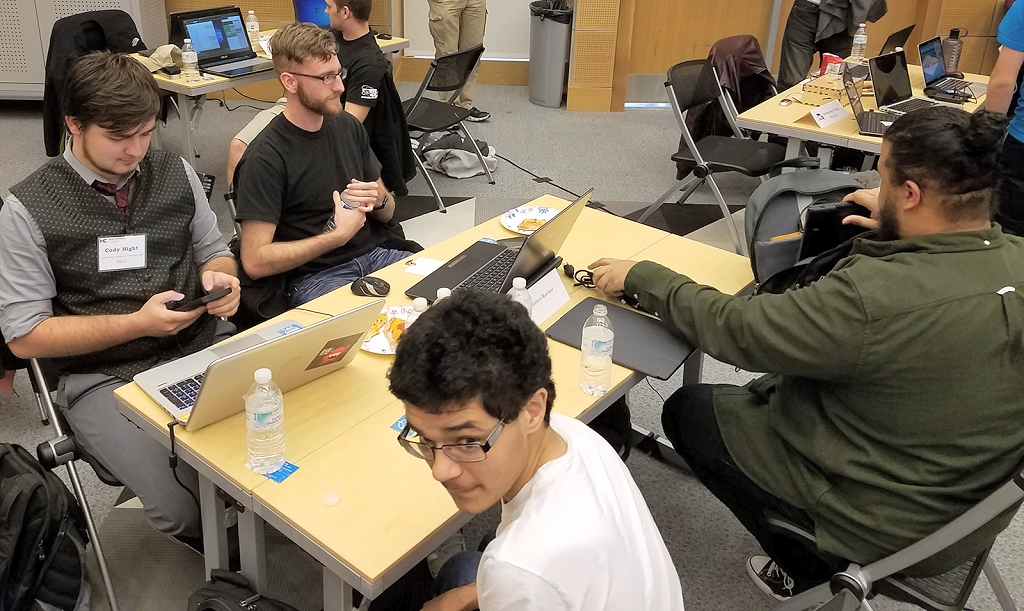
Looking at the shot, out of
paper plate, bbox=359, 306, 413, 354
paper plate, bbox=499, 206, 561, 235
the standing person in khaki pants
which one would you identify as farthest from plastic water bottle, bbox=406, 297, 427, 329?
the standing person in khaki pants

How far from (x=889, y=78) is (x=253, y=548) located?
3.72 metres

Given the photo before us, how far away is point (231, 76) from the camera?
4301mm

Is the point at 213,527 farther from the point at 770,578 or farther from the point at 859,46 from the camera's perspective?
the point at 859,46

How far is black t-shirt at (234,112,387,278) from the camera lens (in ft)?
7.89

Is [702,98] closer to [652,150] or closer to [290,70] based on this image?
[652,150]

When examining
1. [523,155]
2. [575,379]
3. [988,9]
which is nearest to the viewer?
[575,379]

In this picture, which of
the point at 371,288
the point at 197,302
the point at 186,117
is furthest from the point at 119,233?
the point at 186,117

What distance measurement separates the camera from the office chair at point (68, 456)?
1.87 meters

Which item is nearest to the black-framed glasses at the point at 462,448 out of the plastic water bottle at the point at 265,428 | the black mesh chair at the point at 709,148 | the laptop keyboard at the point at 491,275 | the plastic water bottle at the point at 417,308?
the plastic water bottle at the point at 265,428

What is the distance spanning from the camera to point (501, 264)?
88.6 inches

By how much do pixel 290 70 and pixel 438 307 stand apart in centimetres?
163

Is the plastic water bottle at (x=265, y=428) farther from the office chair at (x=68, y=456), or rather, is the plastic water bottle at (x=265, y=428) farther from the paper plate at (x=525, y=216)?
the paper plate at (x=525, y=216)

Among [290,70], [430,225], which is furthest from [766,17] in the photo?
[290,70]

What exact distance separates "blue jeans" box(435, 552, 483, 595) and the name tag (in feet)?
3.56
